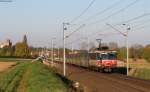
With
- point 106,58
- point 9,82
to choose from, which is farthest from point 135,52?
point 9,82

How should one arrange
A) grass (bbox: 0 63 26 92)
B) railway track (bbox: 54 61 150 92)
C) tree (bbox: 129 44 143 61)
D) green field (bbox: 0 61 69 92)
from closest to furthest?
green field (bbox: 0 61 69 92)
grass (bbox: 0 63 26 92)
railway track (bbox: 54 61 150 92)
tree (bbox: 129 44 143 61)

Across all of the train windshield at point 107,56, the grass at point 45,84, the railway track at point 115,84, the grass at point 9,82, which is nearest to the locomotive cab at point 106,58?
the train windshield at point 107,56

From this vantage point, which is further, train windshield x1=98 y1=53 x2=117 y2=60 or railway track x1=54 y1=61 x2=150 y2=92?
train windshield x1=98 y1=53 x2=117 y2=60

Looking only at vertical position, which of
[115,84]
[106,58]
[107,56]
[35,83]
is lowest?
[115,84]

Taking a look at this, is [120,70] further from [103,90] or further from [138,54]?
[138,54]

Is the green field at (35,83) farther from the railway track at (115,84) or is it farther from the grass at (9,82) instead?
the railway track at (115,84)

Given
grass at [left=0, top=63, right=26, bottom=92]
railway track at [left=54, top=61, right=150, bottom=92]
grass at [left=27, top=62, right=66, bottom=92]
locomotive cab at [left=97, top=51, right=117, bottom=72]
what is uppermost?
locomotive cab at [left=97, top=51, right=117, bottom=72]

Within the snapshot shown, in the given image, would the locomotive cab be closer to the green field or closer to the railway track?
the railway track

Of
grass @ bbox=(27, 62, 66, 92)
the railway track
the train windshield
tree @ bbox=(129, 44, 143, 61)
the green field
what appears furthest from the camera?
tree @ bbox=(129, 44, 143, 61)

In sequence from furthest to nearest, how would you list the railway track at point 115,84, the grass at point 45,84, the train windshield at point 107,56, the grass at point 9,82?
the train windshield at point 107,56 → the railway track at point 115,84 → the grass at point 9,82 → the grass at point 45,84

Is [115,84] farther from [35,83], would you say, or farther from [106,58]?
[106,58]

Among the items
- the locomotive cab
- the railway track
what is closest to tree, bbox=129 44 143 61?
the locomotive cab

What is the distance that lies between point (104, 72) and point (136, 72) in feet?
18.1

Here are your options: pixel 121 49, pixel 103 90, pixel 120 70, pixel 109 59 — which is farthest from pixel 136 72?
pixel 121 49
